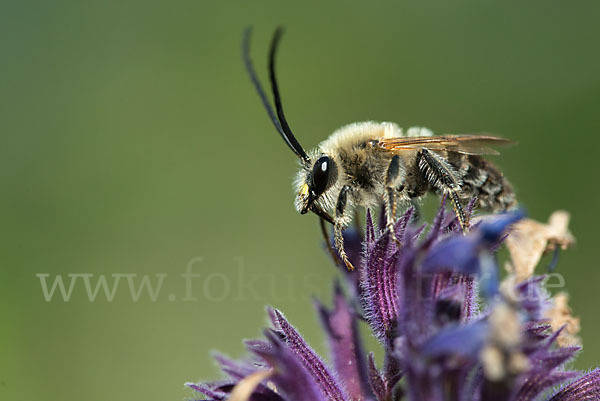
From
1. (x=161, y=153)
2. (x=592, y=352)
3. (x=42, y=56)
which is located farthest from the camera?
(x=42, y=56)

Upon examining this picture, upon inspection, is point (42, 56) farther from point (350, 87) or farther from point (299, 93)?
point (350, 87)

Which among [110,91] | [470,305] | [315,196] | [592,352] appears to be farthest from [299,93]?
[470,305]

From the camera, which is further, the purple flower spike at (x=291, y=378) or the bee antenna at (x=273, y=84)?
the bee antenna at (x=273, y=84)

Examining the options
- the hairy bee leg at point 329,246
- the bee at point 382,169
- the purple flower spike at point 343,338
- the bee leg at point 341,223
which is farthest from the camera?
the bee at point 382,169

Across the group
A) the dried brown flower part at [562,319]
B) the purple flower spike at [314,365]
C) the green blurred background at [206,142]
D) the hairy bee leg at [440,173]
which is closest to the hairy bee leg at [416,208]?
the hairy bee leg at [440,173]

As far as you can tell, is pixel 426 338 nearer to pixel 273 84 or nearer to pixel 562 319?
pixel 273 84

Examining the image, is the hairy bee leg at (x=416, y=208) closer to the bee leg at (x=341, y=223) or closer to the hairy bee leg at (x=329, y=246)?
the bee leg at (x=341, y=223)

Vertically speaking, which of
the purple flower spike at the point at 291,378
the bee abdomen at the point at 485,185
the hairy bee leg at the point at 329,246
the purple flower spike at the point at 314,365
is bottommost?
the purple flower spike at the point at 291,378

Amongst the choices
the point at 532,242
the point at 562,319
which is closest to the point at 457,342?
the point at 562,319
